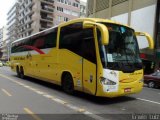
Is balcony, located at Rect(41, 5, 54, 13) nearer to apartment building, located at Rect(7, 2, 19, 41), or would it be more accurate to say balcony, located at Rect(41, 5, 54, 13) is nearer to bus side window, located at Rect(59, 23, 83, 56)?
apartment building, located at Rect(7, 2, 19, 41)

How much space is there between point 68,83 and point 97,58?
10.3 ft

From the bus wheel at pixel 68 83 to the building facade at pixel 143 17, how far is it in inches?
880

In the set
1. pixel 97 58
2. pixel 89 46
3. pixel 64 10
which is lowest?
pixel 97 58

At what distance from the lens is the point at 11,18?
14012cm

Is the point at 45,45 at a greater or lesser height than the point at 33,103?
greater

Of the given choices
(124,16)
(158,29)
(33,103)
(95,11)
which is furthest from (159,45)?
(33,103)

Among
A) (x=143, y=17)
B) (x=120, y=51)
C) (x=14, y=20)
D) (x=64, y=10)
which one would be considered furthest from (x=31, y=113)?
(x=14, y=20)

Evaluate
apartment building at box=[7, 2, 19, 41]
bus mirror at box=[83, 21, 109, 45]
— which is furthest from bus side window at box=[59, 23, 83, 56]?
apartment building at box=[7, 2, 19, 41]

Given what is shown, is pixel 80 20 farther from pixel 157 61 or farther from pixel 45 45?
pixel 157 61

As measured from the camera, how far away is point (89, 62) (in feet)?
39.4

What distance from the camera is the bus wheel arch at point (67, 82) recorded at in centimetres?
1388

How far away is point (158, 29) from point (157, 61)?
12.3 ft

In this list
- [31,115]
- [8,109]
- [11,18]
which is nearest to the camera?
[31,115]

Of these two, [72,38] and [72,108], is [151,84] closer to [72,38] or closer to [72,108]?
[72,38]
